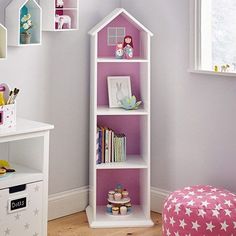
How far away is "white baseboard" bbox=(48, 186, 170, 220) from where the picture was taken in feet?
11.8

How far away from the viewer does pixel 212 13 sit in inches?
132

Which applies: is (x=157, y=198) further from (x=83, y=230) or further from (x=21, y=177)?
(x=21, y=177)

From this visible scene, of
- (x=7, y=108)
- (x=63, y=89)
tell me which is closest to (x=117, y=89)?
(x=63, y=89)

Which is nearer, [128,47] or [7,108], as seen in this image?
[7,108]

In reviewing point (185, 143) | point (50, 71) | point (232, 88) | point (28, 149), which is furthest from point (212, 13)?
point (28, 149)

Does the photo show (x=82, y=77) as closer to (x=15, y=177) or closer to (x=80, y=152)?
(x=80, y=152)

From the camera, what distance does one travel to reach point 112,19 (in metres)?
3.44

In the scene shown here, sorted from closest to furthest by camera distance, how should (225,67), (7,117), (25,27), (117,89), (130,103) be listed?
(7,117)
(25,27)
(225,67)
(130,103)
(117,89)

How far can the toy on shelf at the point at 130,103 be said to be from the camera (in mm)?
3506

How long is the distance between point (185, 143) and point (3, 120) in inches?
48.0

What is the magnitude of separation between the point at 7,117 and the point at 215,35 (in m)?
1.31

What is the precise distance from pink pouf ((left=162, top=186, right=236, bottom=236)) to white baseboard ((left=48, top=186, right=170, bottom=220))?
0.61 metres

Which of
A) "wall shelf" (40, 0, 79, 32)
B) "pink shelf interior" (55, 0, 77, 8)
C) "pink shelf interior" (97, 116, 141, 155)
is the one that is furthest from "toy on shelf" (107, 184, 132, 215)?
"pink shelf interior" (55, 0, 77, 8)

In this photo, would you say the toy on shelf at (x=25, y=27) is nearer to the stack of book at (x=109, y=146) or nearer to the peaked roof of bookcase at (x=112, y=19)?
the peaked roof of bookcase at (x=112, y=19)
